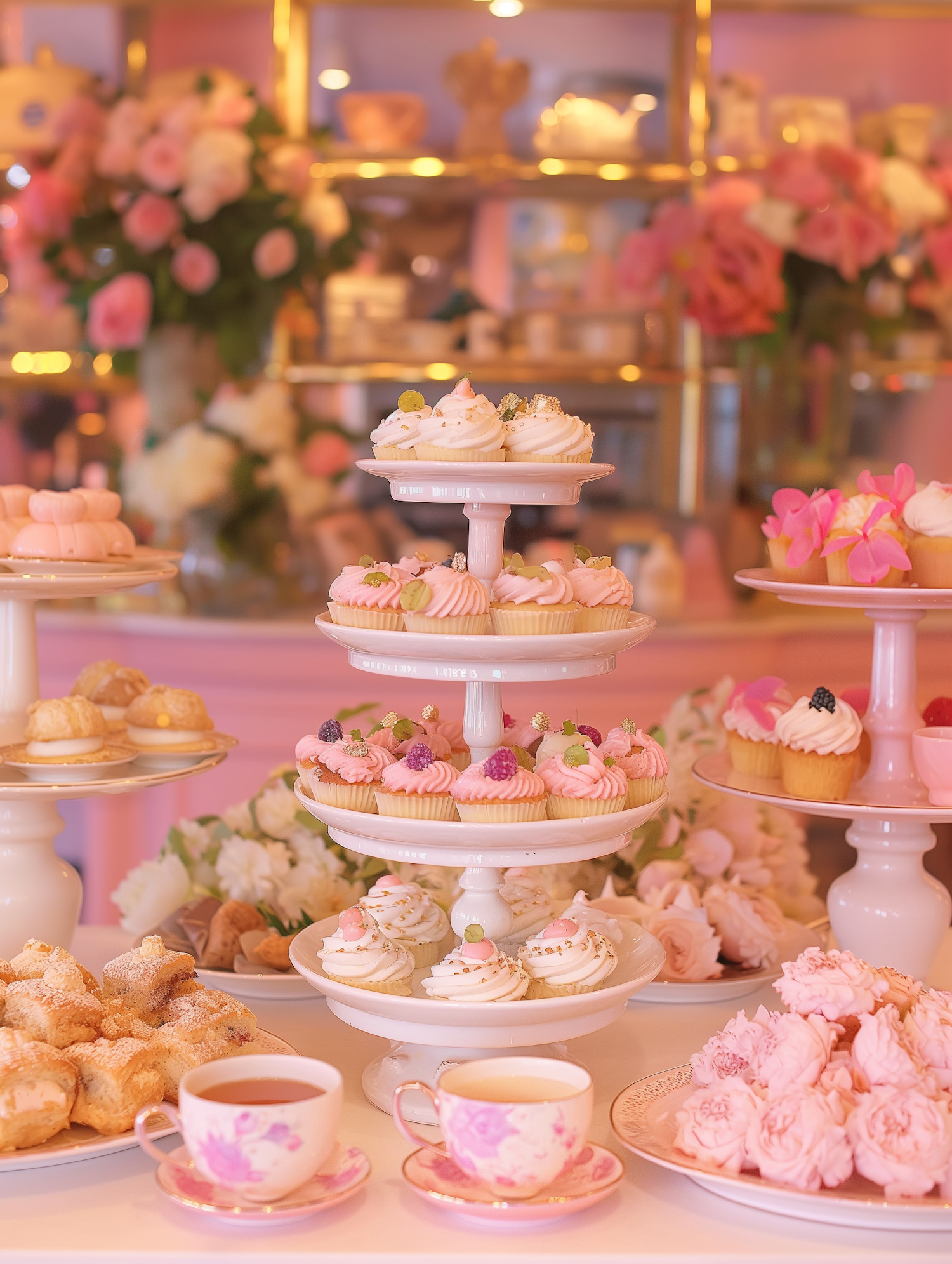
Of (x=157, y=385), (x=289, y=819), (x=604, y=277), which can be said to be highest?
(x=604, y=277)

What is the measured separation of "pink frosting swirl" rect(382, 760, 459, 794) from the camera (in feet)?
4.64

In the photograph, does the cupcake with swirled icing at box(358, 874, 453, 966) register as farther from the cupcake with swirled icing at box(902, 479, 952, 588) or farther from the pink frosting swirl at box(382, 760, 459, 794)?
the cupcake with swirled icing at box(902, 479, 952, 588)

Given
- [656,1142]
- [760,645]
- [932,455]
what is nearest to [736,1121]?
[656,1142]

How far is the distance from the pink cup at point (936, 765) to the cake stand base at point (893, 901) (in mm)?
40

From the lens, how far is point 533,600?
4.76ft

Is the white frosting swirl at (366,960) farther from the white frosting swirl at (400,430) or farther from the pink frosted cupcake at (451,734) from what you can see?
the white frosting swirl at (400,430)

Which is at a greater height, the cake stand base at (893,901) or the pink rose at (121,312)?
the pink rose at (121,312)

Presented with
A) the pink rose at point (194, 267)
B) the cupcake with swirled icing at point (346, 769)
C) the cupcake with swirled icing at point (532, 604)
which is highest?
the pink rose at point (194, 267)

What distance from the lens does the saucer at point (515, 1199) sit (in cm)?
118

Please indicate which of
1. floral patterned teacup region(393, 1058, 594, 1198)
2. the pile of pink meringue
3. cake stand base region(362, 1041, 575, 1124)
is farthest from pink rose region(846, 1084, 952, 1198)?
cake stand base region(362, 1041, 575, 1124)

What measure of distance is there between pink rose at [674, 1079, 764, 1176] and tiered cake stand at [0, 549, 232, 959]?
0.71 metres

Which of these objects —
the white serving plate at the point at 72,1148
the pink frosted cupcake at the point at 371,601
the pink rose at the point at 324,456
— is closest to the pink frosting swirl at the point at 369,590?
the pink frosted cupcake at the point at 371,601

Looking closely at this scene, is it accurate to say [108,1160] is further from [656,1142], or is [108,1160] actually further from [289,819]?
[289,819]

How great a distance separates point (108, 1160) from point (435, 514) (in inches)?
146
